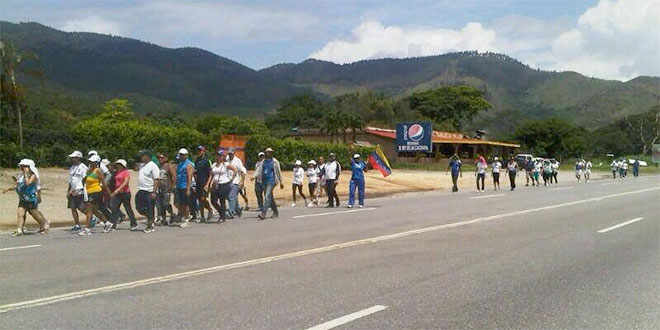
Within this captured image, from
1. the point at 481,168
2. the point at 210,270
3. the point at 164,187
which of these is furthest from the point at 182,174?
the point at 481,168

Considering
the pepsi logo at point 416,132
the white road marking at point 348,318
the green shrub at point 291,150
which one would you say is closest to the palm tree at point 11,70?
the green shrub at point 291,150

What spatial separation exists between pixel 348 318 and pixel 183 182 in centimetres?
898

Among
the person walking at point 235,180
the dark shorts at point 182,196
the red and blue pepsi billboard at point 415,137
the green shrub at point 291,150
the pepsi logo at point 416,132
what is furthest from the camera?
the pepsi logo at point 416,132

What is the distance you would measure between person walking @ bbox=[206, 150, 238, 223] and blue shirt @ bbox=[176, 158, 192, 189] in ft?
2.66

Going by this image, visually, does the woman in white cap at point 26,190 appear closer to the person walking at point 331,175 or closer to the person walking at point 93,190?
the person walking at point 93,190

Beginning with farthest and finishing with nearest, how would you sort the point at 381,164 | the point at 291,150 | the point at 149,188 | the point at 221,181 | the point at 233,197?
the point at 291,150
the point at 381,164
the point at 233,197
the point at 221,181
the point at 149,188

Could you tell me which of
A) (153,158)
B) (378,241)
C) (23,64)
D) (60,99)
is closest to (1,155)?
(23,64)

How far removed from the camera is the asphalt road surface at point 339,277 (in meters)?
6.16

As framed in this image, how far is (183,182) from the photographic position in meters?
14.4

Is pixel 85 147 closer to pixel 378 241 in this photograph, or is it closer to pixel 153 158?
pixel 153 158

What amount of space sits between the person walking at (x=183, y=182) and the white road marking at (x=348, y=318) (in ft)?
27.4

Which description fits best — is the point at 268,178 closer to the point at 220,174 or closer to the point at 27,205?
the point at 220,174

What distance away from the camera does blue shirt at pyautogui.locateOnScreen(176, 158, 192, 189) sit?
14259 mm

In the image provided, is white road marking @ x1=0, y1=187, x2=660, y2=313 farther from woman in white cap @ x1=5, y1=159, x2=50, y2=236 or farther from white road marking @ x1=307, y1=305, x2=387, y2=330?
woman in white cap @ x1=5, y1=159, x2=50, y2=236
